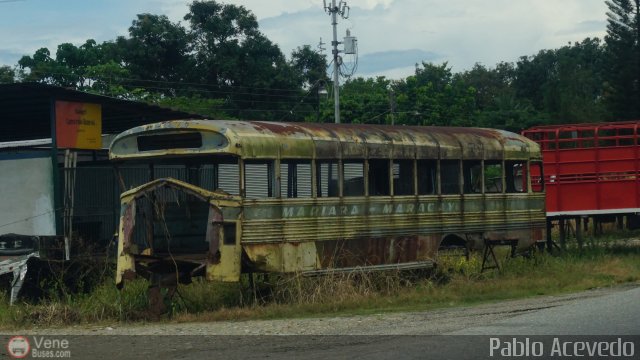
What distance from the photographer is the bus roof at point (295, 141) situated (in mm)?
12703

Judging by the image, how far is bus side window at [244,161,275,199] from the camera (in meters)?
12.8

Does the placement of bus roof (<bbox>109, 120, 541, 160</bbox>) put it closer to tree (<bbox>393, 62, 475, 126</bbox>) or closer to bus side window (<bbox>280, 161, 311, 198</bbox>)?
bus side window (<bbox>280, 161, 311, 198</bbox>)

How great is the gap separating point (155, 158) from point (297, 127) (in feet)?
7.83

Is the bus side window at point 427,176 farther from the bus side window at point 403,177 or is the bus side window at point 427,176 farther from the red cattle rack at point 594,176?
the red cattle rack at point 594,176

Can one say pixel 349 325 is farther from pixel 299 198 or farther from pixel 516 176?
pixel 516 176

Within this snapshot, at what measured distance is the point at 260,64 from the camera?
48.8 m

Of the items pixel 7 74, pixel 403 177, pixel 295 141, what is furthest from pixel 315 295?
pixel 7 74

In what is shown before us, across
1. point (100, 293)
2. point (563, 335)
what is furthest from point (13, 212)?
point (563, 335)

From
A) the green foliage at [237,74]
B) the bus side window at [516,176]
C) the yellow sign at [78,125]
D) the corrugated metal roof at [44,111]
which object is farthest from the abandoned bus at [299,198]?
the green foliage at [237,74]

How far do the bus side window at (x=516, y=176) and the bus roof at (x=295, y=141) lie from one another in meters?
0.49

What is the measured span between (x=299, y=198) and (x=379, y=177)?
1.99 metres

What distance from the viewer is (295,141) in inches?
531

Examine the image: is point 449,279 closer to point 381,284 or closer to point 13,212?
point 381,284

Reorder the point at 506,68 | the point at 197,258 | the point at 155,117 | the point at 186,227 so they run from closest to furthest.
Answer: the point at 197,258
the point at 186,227
the point at 155,117
the point at 506,68
